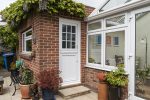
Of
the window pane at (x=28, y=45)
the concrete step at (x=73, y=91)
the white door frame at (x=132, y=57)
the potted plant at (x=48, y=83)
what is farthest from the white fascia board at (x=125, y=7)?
the window pane at (x=28, y=45)

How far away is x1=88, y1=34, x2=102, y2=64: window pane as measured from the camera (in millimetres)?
5862

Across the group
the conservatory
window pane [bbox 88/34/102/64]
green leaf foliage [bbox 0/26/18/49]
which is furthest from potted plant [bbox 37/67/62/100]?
green leaf foliage [bbox 0/26/18/49]

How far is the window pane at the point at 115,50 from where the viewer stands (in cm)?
Result: 491

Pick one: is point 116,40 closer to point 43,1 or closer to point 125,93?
point 125,93

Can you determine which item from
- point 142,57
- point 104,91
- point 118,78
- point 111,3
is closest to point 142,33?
point 142,57

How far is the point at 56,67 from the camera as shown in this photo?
5.54 m

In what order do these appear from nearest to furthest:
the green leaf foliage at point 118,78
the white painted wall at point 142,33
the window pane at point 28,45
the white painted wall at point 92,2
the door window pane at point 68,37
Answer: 1. the white painted wall at point 142,33
2. the green leaf foliage at point 118,78
3. the door window pane at point 68,37
4. the white painted wall at point 92,2
5. the window pane at point 28,45

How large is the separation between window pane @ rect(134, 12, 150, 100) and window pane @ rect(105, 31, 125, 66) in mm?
516

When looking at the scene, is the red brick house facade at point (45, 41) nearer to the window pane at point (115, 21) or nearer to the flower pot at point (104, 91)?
the window pane at point (115, 21)

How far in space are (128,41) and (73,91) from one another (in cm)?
243

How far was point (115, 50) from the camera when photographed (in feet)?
17.0

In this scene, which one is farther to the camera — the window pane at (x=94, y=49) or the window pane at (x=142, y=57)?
the window pane at (x=94, y=49)

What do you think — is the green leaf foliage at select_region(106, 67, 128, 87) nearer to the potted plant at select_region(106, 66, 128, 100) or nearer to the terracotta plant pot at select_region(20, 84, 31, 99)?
the potted plant at select_region(106, 66, 128, 100)

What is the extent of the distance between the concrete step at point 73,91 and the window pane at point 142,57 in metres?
1.82
